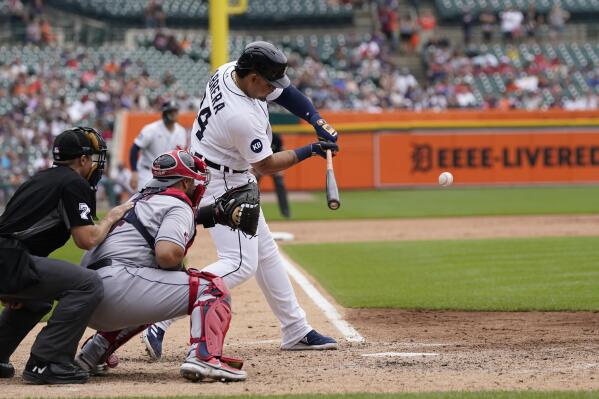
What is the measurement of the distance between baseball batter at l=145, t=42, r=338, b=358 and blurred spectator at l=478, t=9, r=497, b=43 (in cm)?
2676

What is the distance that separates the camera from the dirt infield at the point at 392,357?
5.26m

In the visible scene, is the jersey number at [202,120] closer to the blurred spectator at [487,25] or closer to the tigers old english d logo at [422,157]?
the tigers old english d logo at [422,157]

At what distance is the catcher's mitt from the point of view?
5.97m

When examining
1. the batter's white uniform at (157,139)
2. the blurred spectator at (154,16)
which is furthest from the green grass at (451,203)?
the blurred spectator at (154,16)

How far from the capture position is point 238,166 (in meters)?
6.33

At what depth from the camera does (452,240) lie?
1409 cm

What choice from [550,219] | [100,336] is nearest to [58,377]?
[100,336]

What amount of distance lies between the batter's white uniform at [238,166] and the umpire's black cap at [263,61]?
175 mm

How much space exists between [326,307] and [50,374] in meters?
3.44

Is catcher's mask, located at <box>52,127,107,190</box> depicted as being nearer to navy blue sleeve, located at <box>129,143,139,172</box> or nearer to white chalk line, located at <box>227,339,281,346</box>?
white chalk line, located at <box>227,339,281,346</box>

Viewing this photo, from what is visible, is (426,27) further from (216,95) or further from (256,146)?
(256,146)

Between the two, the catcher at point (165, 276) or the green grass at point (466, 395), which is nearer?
the green grass at point (466, 395)

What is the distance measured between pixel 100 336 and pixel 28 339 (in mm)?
1603

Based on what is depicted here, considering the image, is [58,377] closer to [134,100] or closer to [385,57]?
[134,100]
